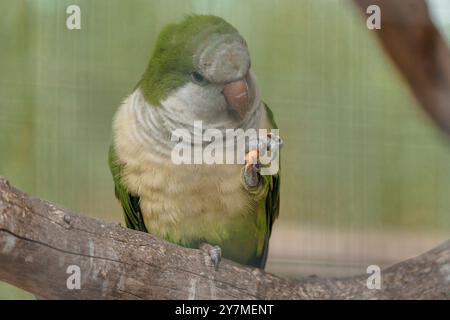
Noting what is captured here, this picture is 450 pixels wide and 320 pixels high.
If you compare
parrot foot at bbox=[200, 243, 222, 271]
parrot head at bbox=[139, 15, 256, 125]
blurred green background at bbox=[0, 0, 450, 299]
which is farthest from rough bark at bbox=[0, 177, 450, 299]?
parrot head at bbox=[139, 15, 256, 125]

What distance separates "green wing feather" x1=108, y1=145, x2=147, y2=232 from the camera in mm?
1090

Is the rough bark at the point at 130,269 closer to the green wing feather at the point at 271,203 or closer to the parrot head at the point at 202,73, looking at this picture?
the green wing feather at the point at 271,203

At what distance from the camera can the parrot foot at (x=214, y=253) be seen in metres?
1.02

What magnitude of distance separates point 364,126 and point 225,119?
11.3 inches

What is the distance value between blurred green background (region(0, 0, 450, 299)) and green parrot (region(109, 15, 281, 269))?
0.13ft

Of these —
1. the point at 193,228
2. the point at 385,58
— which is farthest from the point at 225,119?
the point at 385,58

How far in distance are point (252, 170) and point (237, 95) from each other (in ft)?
0.47

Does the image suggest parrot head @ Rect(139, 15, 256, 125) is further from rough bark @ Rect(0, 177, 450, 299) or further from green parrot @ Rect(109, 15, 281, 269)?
rough bark @ Rect(0, 177, 450, 299)

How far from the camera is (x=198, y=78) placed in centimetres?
99

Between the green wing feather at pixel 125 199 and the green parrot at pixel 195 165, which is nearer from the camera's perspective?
the green parrot at pixel 195 165

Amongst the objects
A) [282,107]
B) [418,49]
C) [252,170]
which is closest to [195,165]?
[252,170]

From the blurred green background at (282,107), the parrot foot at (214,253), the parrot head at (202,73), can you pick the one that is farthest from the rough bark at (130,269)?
the parrot head at (202,73)

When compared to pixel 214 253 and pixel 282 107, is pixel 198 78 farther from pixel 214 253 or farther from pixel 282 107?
pixel 214 253
